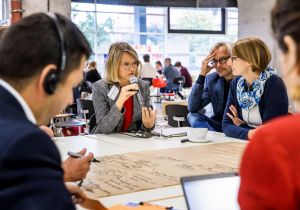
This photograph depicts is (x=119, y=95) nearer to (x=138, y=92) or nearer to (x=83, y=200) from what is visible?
(x=138, y=92)

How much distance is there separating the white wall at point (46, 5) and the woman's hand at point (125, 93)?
14.0ft

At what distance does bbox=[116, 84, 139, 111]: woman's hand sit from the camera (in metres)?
2.65

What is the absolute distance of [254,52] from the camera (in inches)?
104

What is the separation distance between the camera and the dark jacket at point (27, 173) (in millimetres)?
729

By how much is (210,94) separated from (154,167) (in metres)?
1.85

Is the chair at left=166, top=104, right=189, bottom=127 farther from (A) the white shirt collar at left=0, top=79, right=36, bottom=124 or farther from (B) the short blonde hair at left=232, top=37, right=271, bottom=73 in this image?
(A) the white shirt collar at left=0, top=79, right=36, bottom=124

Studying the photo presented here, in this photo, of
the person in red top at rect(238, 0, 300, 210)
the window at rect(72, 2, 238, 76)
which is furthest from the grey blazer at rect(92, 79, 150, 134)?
the window at rect(72, 2, 238, 76)

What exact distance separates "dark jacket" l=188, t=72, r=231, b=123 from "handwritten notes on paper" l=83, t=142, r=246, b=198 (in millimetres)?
1205

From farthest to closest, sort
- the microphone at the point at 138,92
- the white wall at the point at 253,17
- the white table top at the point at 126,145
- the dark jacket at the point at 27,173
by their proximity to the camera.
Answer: the white wall at the point at 253,17, the microphone at the point at 138,92, the white table top at the point at 126,145, the dark jacket at the point at 27,173

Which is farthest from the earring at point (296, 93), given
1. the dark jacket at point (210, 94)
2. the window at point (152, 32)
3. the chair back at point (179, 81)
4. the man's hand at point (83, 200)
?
the window at point (152, 32)

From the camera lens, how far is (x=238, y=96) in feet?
9.05

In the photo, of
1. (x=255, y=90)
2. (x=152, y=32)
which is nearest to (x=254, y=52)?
(x=255, y=90)

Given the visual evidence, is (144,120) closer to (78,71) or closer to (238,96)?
(238,96)

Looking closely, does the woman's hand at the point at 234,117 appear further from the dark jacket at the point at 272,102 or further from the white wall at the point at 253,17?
the white wall at the point at 253,17
